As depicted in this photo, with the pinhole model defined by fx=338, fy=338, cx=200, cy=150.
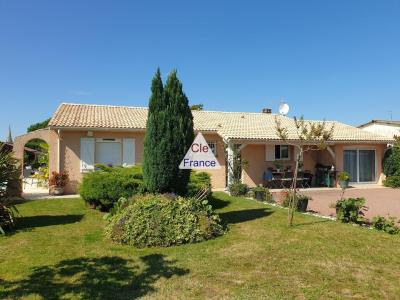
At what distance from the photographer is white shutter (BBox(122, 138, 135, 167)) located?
17.5 metres

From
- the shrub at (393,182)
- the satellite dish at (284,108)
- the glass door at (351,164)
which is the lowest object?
the shrub at (393,182)

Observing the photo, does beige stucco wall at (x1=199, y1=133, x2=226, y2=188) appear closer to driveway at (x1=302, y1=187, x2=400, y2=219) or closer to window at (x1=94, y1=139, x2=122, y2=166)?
driveway at (x1=302, y1=187, x2=400, y2=219)

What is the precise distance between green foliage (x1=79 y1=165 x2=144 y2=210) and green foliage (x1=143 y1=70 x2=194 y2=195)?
7.13 feet

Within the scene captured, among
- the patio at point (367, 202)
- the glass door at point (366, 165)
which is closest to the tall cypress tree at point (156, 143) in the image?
the patio at point (367, 202)

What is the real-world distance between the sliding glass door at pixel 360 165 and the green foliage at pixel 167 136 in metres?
15.4

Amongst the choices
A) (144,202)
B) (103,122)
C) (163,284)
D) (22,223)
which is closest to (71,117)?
(103,122)

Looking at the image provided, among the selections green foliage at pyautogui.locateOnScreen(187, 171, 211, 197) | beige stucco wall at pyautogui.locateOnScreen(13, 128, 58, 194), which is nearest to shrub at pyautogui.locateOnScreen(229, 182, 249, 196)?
green foliage at pyautogui.locateOnScreen(187, 171, 211, 197)

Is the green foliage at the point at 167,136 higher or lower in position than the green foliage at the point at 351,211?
higher

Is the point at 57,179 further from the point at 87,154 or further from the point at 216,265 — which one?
the point at 216,265

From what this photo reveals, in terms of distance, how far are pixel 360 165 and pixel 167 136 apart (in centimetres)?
1686

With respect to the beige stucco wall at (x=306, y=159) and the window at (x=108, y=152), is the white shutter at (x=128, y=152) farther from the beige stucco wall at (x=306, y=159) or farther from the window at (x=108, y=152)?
the beige stucco wall at (x=306, y=159)

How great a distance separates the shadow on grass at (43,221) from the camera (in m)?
9.38

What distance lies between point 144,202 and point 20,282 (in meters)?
3.36

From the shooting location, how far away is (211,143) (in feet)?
63.4
